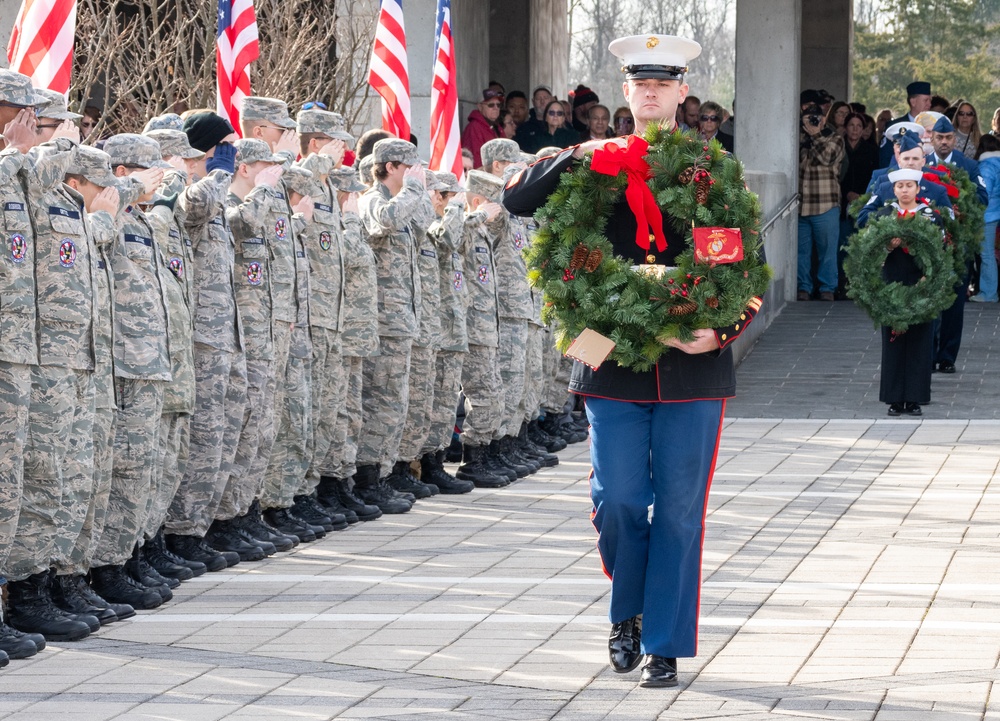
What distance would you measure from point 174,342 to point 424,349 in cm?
314

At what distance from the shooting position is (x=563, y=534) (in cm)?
927

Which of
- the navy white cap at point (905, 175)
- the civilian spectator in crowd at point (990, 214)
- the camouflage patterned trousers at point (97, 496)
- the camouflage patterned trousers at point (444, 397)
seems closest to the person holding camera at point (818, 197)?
the civilian spectator in crowd at point (990, 214)

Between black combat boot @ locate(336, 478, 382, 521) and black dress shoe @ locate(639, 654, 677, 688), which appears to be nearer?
black dress shoe @ locate(639, 654, 677, 688)

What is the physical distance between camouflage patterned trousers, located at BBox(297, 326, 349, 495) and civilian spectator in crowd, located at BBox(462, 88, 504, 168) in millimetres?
9070

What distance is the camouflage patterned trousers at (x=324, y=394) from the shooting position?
9.59 metres

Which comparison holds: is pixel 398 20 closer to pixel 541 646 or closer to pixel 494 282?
pixel 494 282

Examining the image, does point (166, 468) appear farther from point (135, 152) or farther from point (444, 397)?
point (444, 397)

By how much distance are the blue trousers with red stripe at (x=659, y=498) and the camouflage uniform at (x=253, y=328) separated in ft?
9.33

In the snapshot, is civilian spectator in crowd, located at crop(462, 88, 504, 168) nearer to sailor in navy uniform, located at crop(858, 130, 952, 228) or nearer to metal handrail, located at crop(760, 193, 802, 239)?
metal handrail, located at crop(760, 193, 802, 239)

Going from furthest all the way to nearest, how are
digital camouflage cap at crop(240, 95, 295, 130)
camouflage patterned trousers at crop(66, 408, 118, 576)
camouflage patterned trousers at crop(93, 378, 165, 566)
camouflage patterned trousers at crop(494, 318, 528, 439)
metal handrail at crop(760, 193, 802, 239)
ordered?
1. metal handrail at crop(760, 193, 802, 239)
2. camouflage patterned trousers at crop(494, 318, 528, 439)
3. digital camouflage cap at crop(240, 95, 295, 130)
4. camouflage patterned trousers at crop(93, 378, 165, 566)
5. camouflage patterned trousers at crop(66, 408, 118, 576)

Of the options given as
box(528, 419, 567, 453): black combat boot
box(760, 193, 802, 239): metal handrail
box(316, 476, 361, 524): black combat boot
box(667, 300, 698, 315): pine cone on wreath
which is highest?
box(667, 300, 698, 315): pine cone on wreath

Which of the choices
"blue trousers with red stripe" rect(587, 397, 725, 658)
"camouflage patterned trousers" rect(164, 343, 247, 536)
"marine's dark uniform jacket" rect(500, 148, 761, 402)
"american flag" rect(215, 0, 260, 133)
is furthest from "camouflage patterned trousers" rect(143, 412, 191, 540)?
"american flag" rect(215, 0, 260, 133)

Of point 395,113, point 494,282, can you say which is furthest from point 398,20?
point 494,282

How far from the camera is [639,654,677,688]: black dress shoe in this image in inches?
236
